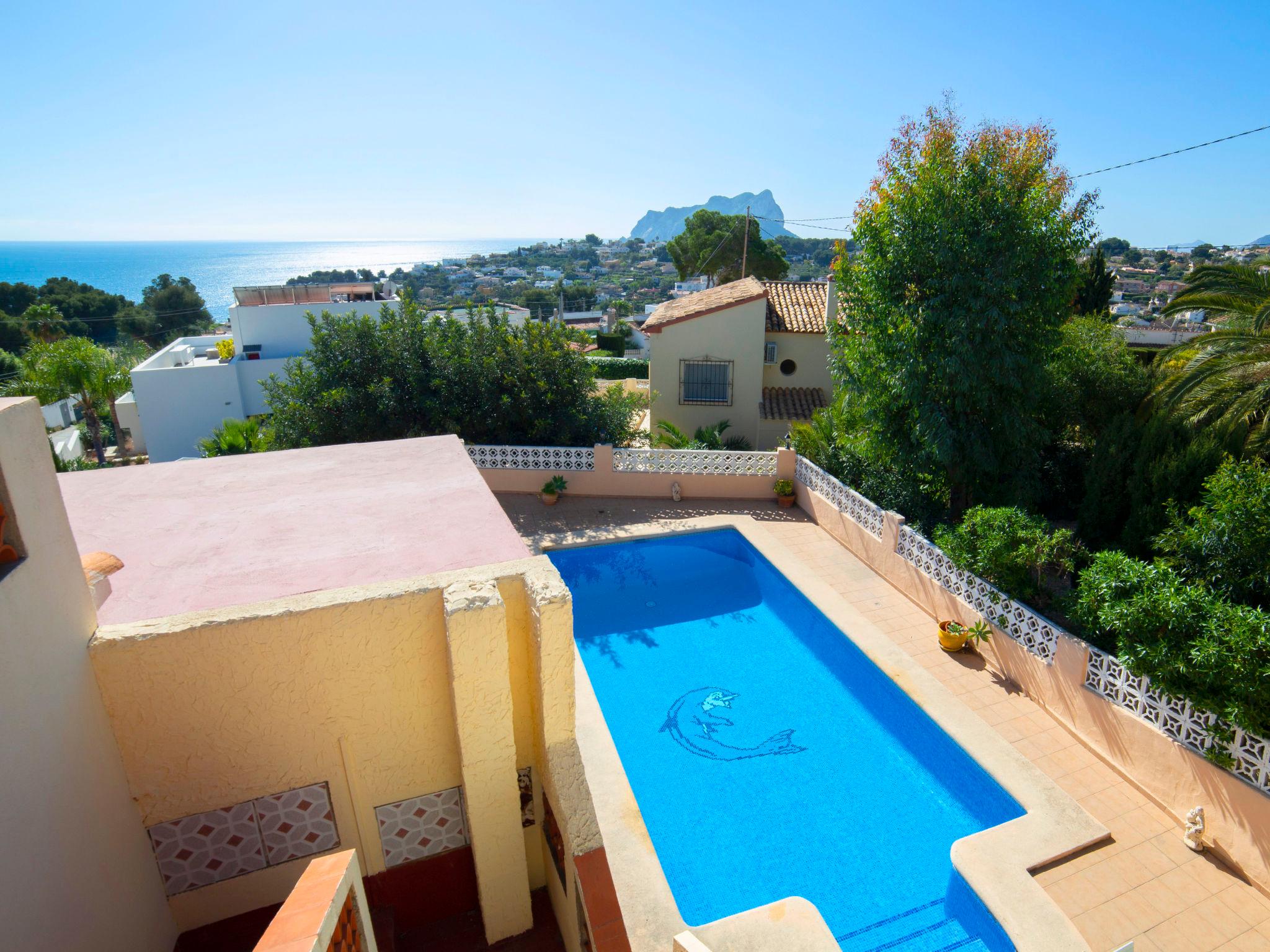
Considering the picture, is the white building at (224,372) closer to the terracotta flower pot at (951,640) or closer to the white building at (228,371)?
the white building at (228,371)

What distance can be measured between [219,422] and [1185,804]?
95.3 feet

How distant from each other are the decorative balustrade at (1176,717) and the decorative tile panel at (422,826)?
6870 mm

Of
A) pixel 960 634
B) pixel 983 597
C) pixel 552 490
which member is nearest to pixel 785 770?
pixel 960 634

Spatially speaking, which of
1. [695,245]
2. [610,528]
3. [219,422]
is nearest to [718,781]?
[610,528]

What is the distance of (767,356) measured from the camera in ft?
72.1

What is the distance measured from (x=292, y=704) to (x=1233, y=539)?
890 centimetres

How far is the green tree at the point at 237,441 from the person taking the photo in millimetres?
15273

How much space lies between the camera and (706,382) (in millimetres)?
20938

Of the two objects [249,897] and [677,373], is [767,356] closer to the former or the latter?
[677,373]

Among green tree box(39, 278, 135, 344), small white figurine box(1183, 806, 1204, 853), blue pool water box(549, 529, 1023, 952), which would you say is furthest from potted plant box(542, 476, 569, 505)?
green tree box(39, 278, 135, 344)

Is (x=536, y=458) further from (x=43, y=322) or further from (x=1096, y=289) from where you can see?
(x=43, y=322)

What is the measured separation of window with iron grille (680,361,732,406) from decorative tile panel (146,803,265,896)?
17.8 metres

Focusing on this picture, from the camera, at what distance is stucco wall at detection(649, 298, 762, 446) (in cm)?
2038

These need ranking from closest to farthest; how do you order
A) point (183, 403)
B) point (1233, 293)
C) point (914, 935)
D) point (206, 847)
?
1. point (206, 847)
2. point (914, 935)
3. point (1233, 293)
4. point (183, 403)
